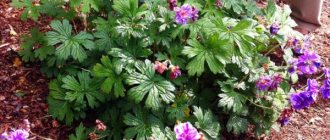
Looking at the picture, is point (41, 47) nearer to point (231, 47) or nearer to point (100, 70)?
point (100, 70)

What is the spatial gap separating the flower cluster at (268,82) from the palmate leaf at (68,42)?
0.97 metres

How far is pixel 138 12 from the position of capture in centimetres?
253

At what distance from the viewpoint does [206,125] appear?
2531 mm

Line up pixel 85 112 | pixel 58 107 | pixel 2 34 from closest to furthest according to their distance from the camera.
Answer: pixel 58 107, pixel 85 112, pixel 2 34

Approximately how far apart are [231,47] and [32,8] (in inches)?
51.2

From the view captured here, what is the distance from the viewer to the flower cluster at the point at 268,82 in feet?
8.33

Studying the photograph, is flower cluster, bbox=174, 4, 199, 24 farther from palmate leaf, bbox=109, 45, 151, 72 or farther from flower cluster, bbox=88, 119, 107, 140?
flower cluster, bbox=88, 119, 107, 140

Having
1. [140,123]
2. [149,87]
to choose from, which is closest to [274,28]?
[149,87]

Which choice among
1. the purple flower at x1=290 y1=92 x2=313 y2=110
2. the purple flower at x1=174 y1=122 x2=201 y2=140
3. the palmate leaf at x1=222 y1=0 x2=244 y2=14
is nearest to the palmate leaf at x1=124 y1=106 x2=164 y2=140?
the purple flower at x1=174 y1=122 x2=201 y2=140

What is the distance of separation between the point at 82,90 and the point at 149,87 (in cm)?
42

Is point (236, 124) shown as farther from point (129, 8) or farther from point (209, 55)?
point (129, 8)

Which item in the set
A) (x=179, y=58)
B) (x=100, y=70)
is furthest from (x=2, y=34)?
(x=179, y=58)

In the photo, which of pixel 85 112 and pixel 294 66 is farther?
pixel 85 112

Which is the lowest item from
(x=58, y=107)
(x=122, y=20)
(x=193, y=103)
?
(x=193, y=103)
